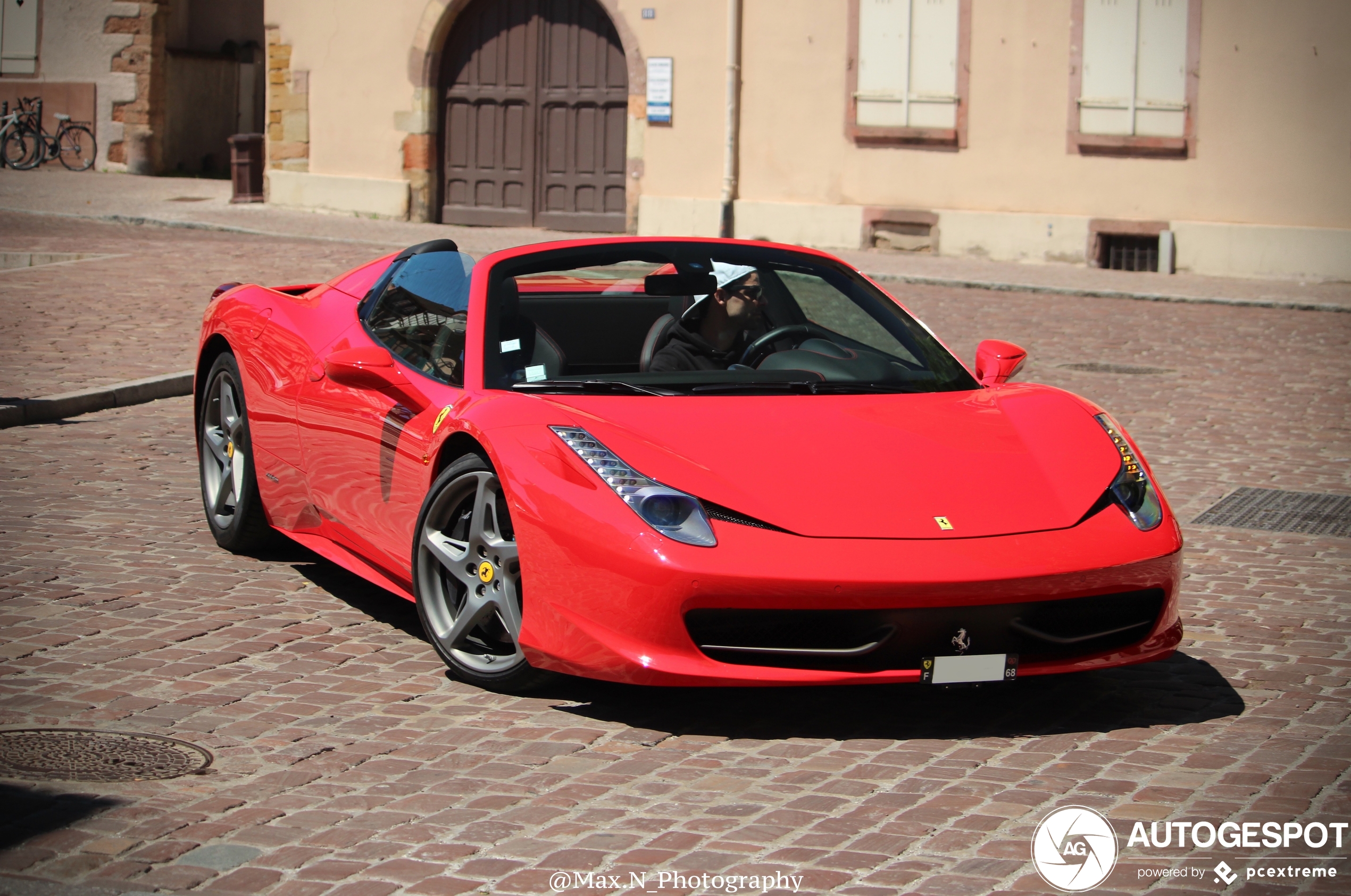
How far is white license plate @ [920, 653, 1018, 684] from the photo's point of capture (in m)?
4.29

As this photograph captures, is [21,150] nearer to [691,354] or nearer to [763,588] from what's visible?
[691,354]

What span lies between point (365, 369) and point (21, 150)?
2890cm

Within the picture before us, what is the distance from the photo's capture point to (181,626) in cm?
542

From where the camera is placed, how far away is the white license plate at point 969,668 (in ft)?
14.1

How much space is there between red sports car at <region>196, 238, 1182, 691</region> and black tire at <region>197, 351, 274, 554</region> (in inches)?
3.6

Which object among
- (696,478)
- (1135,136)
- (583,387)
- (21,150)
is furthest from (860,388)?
(21,150)

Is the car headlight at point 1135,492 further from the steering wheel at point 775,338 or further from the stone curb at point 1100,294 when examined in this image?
the stone curb at point 1100,294

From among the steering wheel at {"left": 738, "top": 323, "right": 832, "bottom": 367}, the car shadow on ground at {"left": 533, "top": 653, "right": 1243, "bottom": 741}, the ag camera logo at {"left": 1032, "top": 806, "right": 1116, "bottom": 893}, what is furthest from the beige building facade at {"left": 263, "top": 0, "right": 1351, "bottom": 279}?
the ag camera logo at {"left": 1032, "top": 806, "right": 1116, "bottom": 893}

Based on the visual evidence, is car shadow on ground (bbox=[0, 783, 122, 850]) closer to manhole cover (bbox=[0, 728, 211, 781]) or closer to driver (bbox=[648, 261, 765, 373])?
manhole cover (bbox=[0, 728, 211, 781])

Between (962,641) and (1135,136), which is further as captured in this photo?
(1135,136)

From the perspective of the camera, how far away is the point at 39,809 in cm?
374

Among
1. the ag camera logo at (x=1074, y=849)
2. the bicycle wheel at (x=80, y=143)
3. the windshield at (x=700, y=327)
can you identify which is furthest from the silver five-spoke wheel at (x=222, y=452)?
the bicycle wheel at (x=80, y=143)

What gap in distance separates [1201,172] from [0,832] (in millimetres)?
19409

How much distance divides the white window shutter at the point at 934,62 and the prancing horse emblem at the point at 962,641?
1868cm
